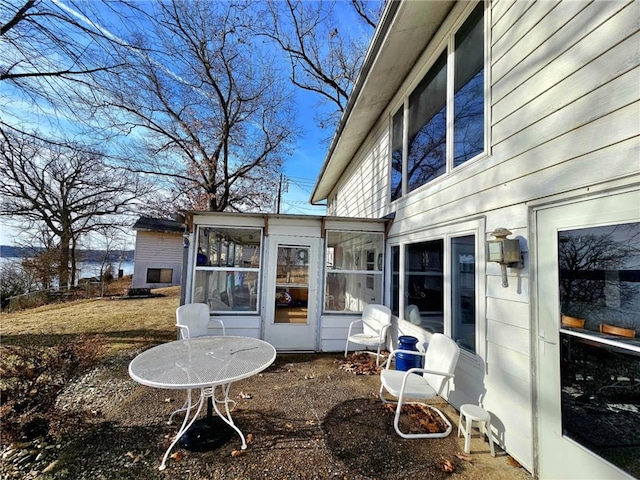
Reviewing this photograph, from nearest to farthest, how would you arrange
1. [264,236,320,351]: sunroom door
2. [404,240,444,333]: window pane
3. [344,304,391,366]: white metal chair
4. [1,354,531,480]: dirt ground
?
1. [1,354,531,480]: dirt ground
2. [404,240,444,333]: window pane
3. [344,304,391,366]: white metal chair
4. [264,236,320,351]: sunroom door

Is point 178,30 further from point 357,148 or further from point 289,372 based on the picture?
point 289,372

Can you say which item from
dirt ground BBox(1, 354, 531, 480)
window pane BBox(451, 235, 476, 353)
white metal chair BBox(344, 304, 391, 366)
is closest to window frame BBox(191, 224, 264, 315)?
dirt ground BBox(1, 354, 531, 480)

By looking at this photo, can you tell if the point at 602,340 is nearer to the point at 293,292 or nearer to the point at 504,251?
the point at 504,251

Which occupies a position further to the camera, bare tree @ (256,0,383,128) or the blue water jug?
bare tree @ (256,0,383,128)

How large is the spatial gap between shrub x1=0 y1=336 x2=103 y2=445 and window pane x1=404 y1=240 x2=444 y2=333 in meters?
4.04

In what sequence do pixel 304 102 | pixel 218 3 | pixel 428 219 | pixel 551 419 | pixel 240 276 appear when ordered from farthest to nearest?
pixel 304 102 → pixel 218 3 → pixel 240 276 → pixel 428 219 → pixel 551 419

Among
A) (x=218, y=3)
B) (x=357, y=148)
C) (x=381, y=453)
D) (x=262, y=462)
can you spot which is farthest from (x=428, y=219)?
(x=218, y=3)

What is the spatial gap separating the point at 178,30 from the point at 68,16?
20.4 feet

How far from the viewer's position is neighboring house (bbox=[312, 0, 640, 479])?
5.55 ft

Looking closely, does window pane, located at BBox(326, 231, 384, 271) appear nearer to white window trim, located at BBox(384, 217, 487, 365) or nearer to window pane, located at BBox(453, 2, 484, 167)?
white window trim, located at BBox(384, 217, 487, 365)

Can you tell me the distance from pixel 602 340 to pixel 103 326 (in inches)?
339

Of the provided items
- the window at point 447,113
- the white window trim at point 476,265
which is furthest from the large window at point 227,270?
the window at point 447,113

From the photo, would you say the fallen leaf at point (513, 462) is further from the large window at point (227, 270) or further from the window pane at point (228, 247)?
the window pane at point (228, 247)

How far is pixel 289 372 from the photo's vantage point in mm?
4199
